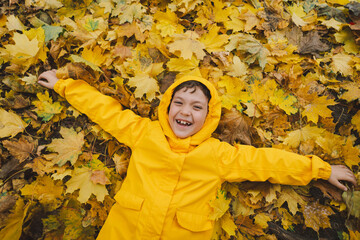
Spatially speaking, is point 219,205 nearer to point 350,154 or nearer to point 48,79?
point 350,154

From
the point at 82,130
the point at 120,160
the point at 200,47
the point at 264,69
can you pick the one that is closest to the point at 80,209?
the point at 120,160

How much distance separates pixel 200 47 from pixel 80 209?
7.01 ft

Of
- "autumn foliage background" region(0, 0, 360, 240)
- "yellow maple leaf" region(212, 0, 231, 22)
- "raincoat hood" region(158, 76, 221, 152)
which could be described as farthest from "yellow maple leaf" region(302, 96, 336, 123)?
"yellow maple leaf" region(212, 0, 231, 22)

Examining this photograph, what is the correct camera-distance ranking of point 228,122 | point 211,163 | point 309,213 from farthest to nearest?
point 228,122 < point 309,213 < point 211,163

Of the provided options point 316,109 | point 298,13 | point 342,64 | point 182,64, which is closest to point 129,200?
point 182,64

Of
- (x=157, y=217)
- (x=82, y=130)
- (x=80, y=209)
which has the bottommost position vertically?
(x=80, y=209)

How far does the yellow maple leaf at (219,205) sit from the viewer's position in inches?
76.1

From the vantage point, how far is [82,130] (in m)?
2.31

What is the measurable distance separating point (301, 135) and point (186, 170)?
129 centimetres

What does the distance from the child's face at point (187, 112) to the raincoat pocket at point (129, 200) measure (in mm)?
675

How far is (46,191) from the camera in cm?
217

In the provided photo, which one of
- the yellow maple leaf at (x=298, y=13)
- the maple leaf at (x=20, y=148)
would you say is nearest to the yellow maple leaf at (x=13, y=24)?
the maple leaf at (x=20, y=148)

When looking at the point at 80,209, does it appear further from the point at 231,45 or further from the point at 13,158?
the point at 231,45

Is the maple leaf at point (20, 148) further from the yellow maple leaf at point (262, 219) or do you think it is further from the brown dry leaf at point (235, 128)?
the yellow maple leaf at point (262, 219)
